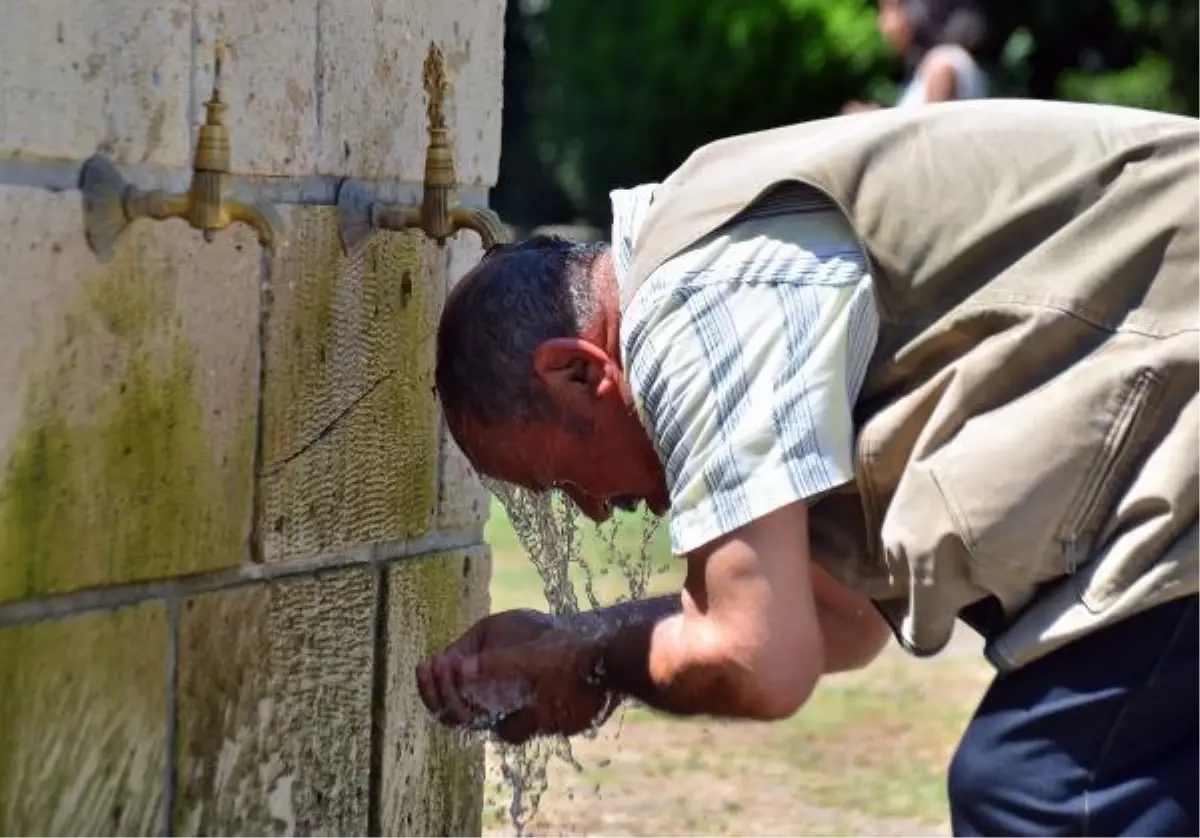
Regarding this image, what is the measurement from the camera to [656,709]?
2.62 meters

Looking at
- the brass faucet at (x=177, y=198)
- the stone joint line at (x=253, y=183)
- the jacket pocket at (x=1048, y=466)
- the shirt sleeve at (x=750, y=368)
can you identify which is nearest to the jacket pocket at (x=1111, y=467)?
the jacket pocket at (x=1048, y=466)

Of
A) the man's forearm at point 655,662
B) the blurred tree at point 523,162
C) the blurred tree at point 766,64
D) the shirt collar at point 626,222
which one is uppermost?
the blurred tree at point 523,162

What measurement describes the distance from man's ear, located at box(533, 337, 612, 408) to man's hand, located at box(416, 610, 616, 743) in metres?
0.30

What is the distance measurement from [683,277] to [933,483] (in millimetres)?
336

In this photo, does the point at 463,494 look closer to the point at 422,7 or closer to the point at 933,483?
the point at 422,7

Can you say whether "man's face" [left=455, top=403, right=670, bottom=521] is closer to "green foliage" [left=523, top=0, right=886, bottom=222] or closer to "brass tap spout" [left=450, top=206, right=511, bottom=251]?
"brass tap spout" [left=450, top=206, right=511, bottom=251]

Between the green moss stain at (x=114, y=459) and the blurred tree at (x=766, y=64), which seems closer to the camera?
the green moss stain at (x=114, y=459)

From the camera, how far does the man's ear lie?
263cm

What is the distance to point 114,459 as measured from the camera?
289 centimetres

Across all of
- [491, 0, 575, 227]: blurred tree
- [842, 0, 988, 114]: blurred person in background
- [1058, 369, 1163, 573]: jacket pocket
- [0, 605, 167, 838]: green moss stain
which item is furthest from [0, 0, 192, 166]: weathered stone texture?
[491, 0, 575, 227]: blurred tree

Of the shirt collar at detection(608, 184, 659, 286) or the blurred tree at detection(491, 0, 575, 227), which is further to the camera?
the blurred tree at detection(491, 0, 575, 227)

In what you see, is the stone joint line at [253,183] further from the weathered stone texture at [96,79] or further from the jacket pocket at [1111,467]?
the jacket pocket at [1111,467]

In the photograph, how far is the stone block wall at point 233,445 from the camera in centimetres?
278

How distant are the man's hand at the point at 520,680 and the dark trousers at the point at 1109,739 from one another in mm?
492
